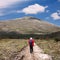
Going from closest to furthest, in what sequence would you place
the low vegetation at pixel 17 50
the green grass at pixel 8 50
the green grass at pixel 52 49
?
the green grass at pixel 52 49 → the low vegetation at pixel 17 50 → the green grass at pixel 8 50

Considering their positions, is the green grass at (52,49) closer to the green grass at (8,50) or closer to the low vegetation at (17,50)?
the low vegetation at (17,50)

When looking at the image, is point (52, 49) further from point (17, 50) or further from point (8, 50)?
point (8, 50)

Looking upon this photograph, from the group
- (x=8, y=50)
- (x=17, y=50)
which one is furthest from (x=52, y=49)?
(x=8, y=50)

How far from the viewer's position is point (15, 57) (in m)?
35.2

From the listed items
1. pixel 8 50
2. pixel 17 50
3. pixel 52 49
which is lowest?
pixel 52 49

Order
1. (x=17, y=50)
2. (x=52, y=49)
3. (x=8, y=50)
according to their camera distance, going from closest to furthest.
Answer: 1. (x=8, y=50)
2. (x=17, y=50)
3. (x=52, y=49)

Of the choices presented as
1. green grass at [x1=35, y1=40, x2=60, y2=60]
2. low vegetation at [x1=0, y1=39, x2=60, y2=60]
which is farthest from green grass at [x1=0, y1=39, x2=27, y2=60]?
green grass at [x1=35, y1=40, x2=60, y2=60]

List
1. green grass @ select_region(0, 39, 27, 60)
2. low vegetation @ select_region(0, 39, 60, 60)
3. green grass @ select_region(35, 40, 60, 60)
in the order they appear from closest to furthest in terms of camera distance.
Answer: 1. green grass @ select_region(35, 40, 60, 60)
2. low vegetation @ select_region(0, 39, 60, 60)
3. green grass @ select_region(0, 39, 27, 60)

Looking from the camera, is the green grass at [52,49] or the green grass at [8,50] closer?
the green grass at [52,49]

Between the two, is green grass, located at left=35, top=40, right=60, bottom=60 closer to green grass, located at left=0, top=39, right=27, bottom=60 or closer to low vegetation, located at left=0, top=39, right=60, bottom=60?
low vegetation, located at left=0, top=39, right=60, bottom=60

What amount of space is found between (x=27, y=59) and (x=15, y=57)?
2.68 metres

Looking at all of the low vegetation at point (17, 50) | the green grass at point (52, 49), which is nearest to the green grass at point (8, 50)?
the low vegetation at point (17, 50)

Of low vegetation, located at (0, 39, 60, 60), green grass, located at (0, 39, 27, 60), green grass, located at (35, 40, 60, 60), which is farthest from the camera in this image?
green grass, located at (0, 39, 27, 60)

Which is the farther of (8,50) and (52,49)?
(52,49)
